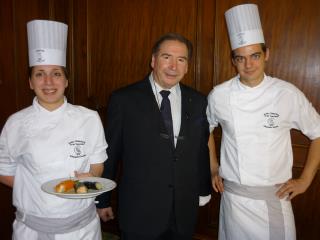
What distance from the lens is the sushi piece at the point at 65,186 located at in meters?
1.29

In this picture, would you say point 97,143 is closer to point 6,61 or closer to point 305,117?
point 305,117

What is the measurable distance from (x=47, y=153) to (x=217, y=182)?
103 cm

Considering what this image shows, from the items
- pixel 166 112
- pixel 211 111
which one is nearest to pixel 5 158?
pixel 166 112

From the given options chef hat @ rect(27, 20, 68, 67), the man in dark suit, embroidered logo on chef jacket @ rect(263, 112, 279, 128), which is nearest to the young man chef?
embroidered logo on chef jacket @ rect(263, 112, 279, 128)

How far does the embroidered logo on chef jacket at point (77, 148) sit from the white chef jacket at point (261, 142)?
2.75 feet

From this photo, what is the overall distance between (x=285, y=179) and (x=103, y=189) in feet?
3.36

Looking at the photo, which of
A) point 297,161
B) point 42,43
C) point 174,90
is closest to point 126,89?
point 174,90

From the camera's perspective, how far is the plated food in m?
1.31

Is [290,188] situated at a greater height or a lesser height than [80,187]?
lesser

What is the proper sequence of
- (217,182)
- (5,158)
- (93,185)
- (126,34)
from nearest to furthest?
(93,185)
(5,158)
(217,182)
(126,34)

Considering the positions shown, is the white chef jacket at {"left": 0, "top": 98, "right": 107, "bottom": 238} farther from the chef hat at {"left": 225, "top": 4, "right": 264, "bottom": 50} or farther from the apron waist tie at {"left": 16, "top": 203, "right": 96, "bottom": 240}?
the chef hat at {"left": 225, "top": 4, "right": 264, "bottom": 50}

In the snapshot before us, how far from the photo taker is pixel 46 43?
1606mm

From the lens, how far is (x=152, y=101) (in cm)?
172

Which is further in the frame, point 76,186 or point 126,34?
point 126,34
